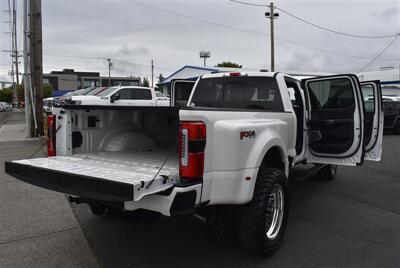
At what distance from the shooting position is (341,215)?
5.50 m

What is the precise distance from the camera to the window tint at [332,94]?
5.84m

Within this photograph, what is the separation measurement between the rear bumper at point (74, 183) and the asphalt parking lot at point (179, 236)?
0.87m

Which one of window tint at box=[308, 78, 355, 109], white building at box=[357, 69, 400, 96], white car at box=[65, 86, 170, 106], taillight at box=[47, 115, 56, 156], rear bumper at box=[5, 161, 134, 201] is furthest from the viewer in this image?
white building at box=[357, 69, 400, 96]

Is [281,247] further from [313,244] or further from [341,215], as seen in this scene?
[341,215]

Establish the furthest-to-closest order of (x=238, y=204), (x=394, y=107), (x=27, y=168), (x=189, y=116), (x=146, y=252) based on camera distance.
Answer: (x=394, y=107)
(x=146, y=252)
(x=27, y=168)
(x=238, y=204)
(x=189, y=116)

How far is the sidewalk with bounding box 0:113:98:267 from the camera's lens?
395 centimetres

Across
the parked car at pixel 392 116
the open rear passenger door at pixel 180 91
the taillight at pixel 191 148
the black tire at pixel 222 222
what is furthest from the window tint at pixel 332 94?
the parked car at pixel 392 116

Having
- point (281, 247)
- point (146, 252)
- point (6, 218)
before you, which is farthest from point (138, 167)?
point (6, 218)

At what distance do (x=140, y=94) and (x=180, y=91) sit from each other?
10510 millimetres

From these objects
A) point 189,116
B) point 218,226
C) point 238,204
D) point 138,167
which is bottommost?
point 218,226

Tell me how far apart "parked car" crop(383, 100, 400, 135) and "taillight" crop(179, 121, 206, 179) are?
1702cm

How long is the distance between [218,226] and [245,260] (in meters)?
0.48

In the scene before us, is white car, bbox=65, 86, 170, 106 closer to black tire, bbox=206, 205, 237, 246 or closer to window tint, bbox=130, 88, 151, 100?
window tint, bbox=130, 88, 151, 100

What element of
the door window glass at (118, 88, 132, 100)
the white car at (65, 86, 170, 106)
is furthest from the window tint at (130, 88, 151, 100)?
the door window glass at (118, 88, 132, 100)
